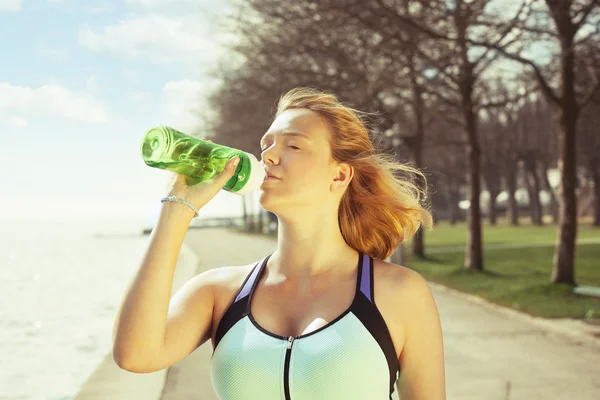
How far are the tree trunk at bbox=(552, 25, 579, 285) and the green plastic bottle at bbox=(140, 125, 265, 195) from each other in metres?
10.9

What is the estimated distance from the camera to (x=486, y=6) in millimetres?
11859

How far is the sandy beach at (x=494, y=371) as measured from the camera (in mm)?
6133

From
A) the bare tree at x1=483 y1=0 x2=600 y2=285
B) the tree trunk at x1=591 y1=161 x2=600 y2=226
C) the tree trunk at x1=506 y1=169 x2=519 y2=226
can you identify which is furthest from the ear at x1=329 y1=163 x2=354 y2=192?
the tree trunk at x1=506 y1=169 x2=519 y2=226

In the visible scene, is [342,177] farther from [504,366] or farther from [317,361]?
[504,366]

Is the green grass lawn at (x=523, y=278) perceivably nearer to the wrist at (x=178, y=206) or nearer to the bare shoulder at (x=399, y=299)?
the bare shoulder at (x=399, y=299)

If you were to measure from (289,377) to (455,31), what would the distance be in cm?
1248

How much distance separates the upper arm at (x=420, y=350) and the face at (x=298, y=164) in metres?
0.39

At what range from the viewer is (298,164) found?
2312 millimetres

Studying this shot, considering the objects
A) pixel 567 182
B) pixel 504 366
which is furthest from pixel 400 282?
pixel 567 182

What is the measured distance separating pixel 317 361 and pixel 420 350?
0.33m

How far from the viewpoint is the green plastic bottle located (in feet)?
7.50

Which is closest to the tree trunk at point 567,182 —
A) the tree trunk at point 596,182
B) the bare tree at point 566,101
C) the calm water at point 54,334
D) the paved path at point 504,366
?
the bare tree at point 566,101

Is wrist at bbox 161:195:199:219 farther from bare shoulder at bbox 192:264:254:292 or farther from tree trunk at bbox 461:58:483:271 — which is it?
tree trunk at bbox 461:58:483:271

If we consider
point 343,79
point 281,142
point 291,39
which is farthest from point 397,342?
point 343,79
